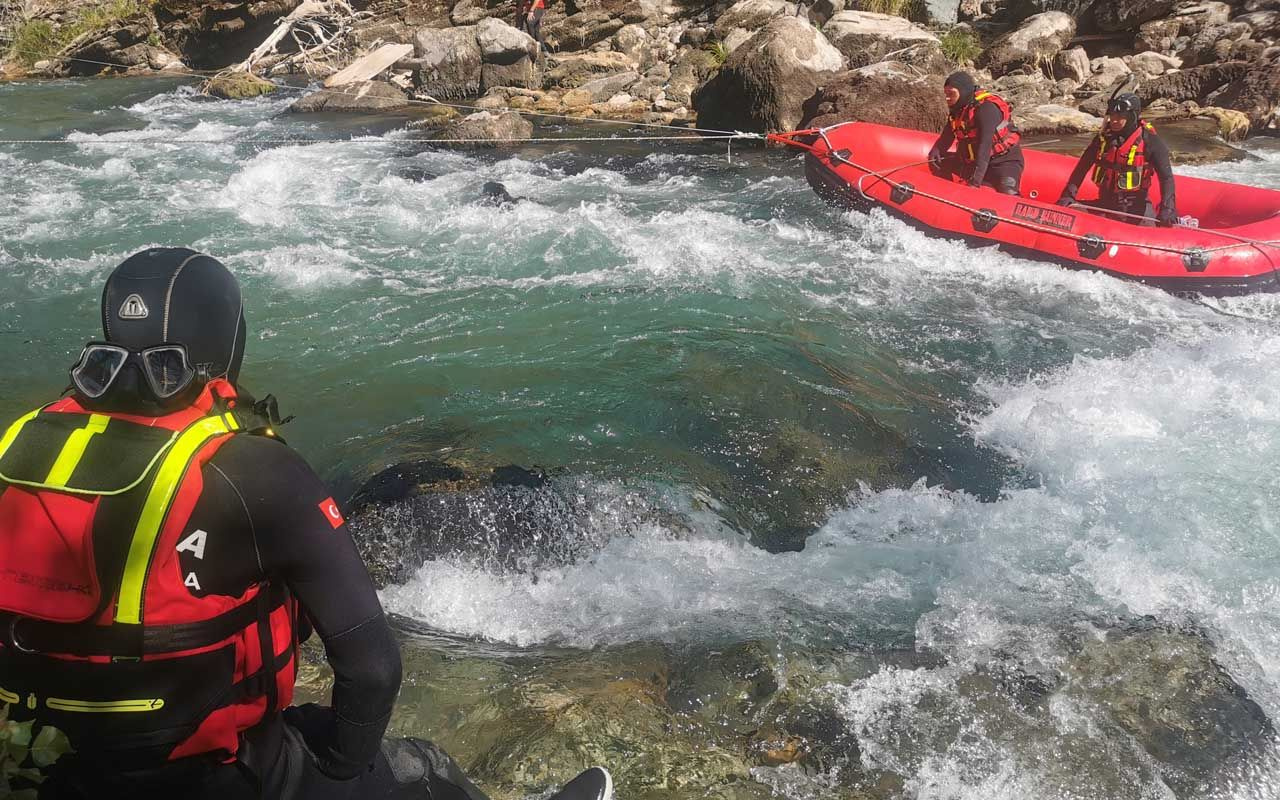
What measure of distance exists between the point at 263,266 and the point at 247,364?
2.12m

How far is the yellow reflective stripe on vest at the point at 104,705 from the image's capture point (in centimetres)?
138

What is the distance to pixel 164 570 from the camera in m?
1.34

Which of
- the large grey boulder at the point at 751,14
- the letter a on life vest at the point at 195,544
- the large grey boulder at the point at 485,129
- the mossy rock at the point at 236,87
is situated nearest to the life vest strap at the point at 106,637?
the letter a on life vest at the point at 195,544

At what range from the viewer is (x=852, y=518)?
14.8 ft

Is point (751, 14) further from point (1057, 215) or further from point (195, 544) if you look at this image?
point (195, 544)

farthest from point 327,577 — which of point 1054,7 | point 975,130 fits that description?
point 1054,7

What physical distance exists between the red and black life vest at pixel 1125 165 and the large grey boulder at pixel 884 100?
3.20 m

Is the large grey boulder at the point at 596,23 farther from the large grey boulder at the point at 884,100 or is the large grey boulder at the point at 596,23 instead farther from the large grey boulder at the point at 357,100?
the large grey boulder at the point at 884,100

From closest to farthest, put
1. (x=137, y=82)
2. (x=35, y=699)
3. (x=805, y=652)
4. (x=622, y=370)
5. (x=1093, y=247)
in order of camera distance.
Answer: (x=35, y=699)
(x=805, y=652)
(x=622, y=370)
(x=1093, y=247)
(x=137, y=82)

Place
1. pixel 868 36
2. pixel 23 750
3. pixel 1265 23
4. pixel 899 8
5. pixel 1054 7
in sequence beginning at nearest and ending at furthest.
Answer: pixel 23 750, pixel 1265 23, pixel 868 36, pixel 1054 7, pixel 899 8

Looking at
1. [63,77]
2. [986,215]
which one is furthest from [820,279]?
[63,77]

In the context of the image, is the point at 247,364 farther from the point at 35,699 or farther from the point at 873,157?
the point at 873,157

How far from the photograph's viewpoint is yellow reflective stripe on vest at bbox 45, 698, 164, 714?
54.2 inches

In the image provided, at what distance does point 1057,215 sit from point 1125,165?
88 centimetres
